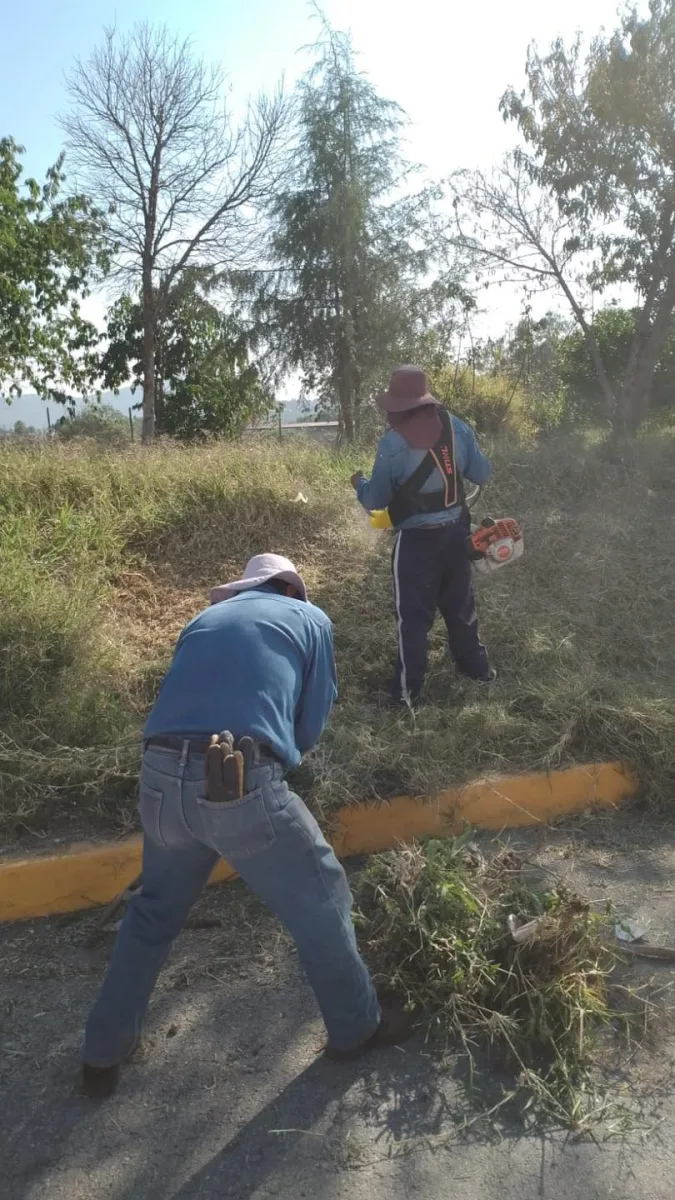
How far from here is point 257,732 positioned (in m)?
2.56

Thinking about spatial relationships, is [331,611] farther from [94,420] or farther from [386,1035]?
[94,420]

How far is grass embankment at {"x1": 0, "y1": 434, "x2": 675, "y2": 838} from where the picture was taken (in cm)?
430

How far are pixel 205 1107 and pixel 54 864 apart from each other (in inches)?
52.1

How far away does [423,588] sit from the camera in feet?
15.9

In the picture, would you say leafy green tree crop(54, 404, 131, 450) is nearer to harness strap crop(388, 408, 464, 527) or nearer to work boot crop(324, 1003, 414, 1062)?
harness strap crop(388, 408, 464, 527)

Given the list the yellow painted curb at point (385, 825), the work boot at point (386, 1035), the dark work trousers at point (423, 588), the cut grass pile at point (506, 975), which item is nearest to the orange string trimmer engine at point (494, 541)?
the dark work trousers at point (423, 588)

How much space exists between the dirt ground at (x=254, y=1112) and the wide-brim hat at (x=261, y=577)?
136 centimetres

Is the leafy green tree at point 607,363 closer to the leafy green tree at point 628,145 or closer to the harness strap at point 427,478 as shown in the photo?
the leafy green tree at point 628,145

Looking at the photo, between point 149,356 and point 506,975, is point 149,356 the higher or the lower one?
the higher one

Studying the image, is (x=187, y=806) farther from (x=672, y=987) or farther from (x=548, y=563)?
(x=548, y=563)

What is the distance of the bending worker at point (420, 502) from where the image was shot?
15.6 feet

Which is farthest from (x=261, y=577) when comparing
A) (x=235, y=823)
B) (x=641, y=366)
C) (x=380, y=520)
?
(x=641, y=366)

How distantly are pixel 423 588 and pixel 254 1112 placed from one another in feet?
9.03

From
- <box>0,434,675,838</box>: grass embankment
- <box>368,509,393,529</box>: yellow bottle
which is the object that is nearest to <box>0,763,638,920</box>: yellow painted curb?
<box>0,434,675,838</box>: grass embankment
